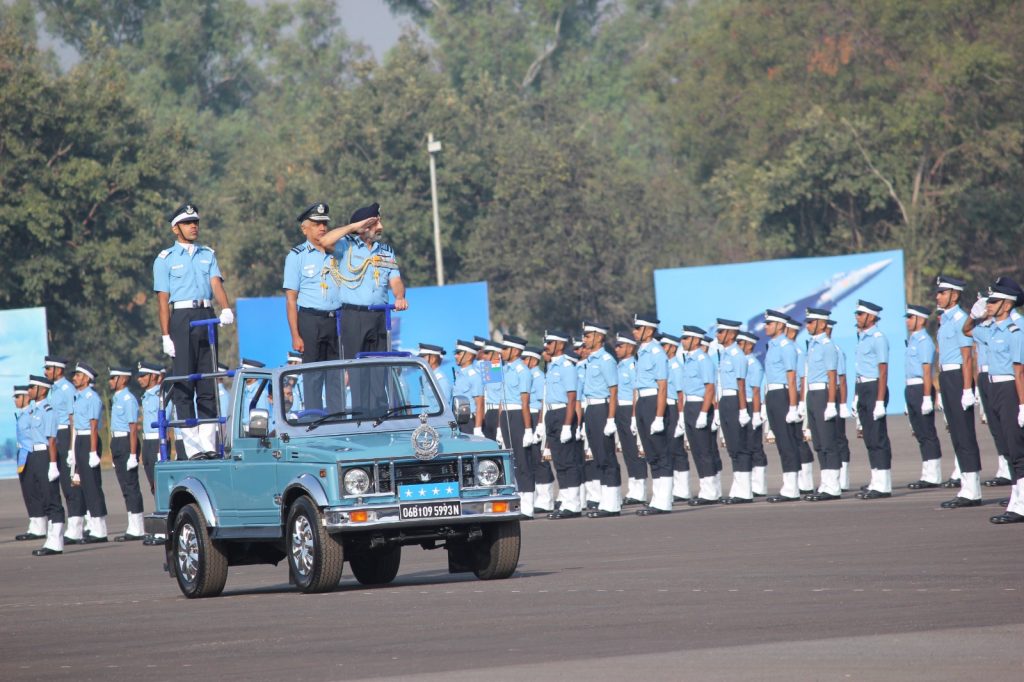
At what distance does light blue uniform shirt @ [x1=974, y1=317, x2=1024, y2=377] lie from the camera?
1748 centimetres

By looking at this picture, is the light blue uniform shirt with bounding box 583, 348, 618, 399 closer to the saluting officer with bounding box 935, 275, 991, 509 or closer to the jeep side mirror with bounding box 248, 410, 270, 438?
the saluting officer with bounding box 935, 275, 991, 509

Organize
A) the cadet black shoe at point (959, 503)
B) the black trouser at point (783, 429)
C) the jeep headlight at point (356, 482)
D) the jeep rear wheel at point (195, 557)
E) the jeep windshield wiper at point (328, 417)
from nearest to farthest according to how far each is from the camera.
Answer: the jeep headlight at point (356, 482), the jeep windshield wiper at point (328, 417), the jeep rear wheel at point (195, 557), the cadet black shoe at point (959, 503), the black trouser at point (783, 429)

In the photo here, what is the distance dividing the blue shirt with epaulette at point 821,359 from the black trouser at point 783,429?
0.47 m

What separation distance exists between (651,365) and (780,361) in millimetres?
1813

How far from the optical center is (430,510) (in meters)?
13.9

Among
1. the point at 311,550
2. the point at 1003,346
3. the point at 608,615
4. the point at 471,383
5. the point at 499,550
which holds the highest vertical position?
the point at 471,383

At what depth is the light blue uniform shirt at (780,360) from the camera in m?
23.7

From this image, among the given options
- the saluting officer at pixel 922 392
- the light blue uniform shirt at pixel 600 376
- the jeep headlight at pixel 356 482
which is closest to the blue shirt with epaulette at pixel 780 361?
the saluting officer at pixel 922 392

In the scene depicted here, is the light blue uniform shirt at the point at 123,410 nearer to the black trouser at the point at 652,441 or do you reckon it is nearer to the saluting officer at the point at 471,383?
the saluting officer at the point at 471,383

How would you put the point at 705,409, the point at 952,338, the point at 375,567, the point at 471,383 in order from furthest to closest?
1. the point at 471,383
2. the point at 705,409
3. the point at 952,338
4. the point at 375,567

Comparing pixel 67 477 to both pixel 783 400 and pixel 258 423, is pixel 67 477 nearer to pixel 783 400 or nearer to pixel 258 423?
pixel 783 400

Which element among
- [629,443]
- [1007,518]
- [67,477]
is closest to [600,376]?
[629,443]

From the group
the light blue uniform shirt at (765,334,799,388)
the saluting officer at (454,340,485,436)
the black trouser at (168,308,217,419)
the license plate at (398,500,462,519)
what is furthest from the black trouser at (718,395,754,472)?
the license plate at (398,500,462,519)

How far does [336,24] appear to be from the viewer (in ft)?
291
